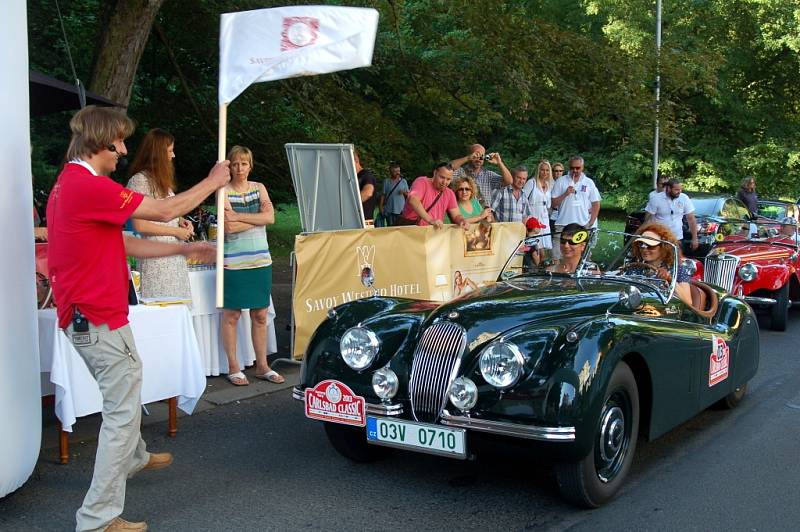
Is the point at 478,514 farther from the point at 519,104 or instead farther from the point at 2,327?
the point at 519,104

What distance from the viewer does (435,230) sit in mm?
8562

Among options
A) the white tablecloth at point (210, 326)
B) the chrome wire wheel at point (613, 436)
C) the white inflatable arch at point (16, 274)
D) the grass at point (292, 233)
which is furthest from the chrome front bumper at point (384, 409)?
the white tablecloth at point (210, 326)

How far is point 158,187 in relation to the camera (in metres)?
6.09

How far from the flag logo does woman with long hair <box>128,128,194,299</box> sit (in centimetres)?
133

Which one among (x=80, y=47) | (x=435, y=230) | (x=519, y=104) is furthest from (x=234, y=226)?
(x=80, y=47)

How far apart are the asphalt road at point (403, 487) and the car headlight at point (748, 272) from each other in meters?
3.85

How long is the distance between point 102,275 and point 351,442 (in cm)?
185

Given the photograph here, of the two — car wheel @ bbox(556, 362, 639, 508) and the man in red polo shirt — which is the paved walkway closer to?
the man in red polo shirt

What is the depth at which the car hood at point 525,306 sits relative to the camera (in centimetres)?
435

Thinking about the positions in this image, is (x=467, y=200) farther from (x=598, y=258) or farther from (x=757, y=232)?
(x=757, y=232)

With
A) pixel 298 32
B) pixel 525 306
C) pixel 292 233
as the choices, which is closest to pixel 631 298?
pixel 525 306

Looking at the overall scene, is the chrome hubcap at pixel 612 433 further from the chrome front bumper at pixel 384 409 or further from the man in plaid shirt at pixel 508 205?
the man in plaid shirt at pixel 508 205

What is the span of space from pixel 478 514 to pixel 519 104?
843cm

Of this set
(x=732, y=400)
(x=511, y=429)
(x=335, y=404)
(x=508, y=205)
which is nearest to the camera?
(x=511, y=429)
